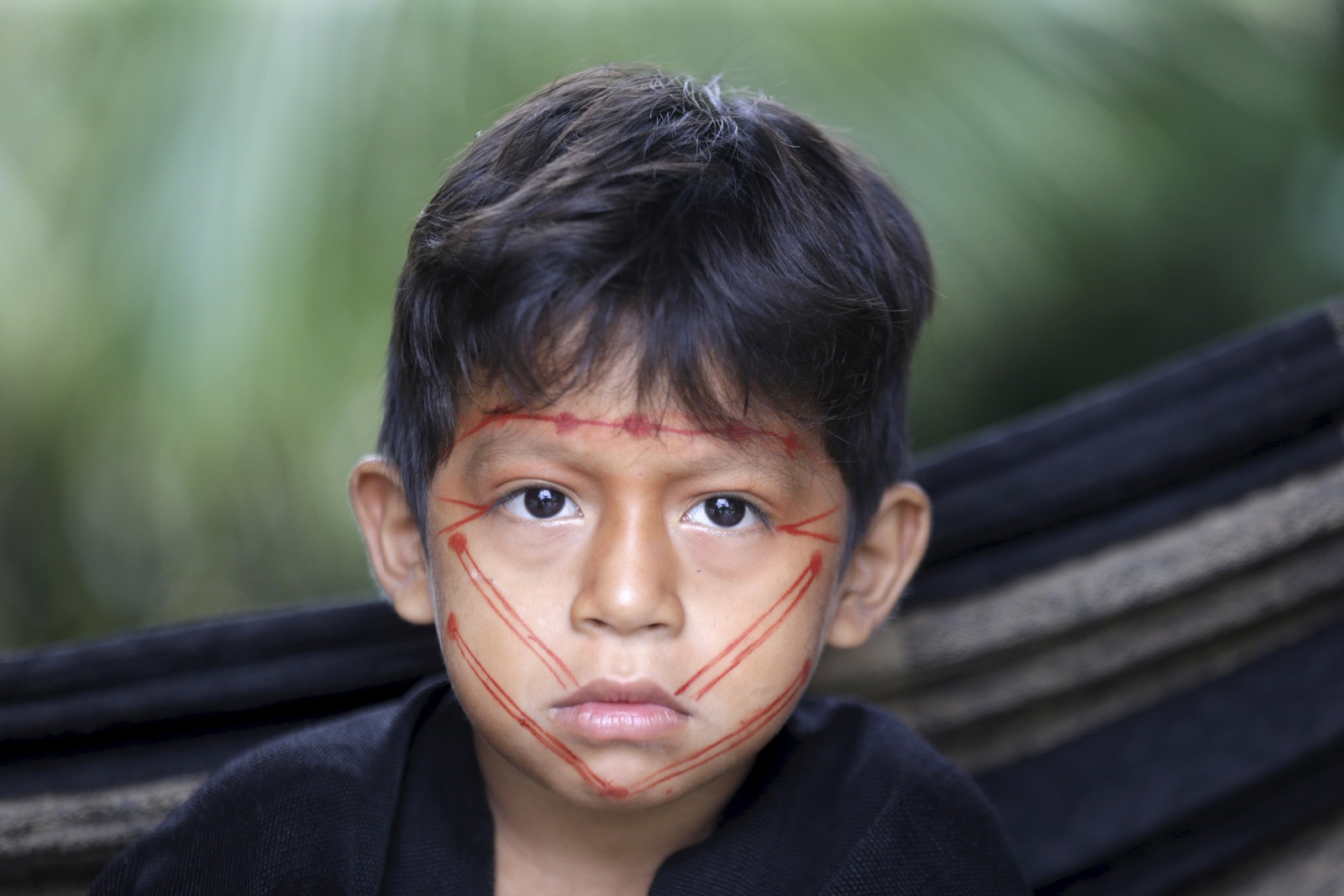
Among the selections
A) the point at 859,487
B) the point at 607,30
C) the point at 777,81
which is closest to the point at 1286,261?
the point at 777,81

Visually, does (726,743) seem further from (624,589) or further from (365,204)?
(365,204)

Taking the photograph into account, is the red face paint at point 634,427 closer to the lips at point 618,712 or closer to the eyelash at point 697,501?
the eyelash at point 697,501

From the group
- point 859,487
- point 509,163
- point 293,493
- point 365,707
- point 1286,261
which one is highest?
point 509,163

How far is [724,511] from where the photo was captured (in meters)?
0.88

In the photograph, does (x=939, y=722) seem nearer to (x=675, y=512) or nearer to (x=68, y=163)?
(x=675, y=512)

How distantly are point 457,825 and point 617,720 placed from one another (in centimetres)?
23

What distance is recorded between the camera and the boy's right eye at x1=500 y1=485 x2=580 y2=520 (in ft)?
2.82

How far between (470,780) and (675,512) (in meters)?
0.32

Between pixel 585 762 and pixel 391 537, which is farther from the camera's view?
pixel 391 537

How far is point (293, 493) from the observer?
2021 mm

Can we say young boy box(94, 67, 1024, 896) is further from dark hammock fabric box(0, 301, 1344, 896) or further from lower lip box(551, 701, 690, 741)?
dark hammock fabric box(0, 301, 1344, 896)

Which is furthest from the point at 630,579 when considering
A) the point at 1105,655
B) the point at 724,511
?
the point at 1105,655

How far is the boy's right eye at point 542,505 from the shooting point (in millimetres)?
859

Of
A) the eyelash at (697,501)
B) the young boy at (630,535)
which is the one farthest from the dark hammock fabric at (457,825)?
the eyelash at (697,501)
